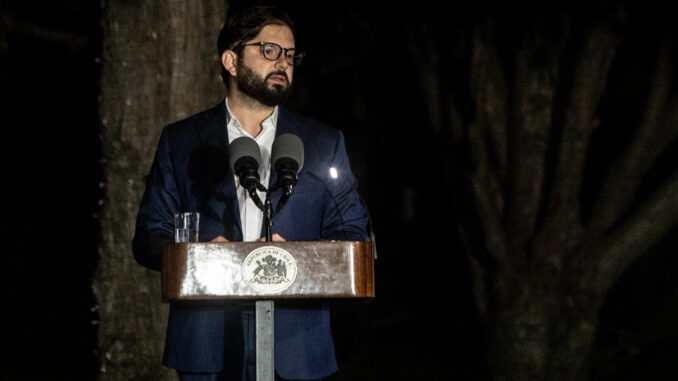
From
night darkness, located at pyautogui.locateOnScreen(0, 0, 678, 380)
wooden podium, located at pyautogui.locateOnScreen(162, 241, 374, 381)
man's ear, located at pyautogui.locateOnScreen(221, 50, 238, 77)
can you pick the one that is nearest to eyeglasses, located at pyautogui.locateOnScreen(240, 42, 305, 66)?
man's ear, located at pyautogui.locateOnScreen(221, 50, 238, 77)

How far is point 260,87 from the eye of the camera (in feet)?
11.2

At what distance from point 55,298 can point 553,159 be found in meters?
10.8

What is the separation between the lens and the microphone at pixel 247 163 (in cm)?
281

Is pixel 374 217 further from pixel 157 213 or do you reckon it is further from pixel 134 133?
pixel 157 213

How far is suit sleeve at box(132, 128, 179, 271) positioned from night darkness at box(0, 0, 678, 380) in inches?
200

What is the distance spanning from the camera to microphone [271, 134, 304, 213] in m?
2.86

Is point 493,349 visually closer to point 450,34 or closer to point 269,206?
point 450,34

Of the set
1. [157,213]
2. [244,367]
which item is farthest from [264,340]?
[157,213]

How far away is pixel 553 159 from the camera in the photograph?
758 centimetres

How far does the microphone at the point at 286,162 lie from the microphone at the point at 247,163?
2.6 inches

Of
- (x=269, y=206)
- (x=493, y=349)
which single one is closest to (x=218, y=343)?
(x=269, y=206)

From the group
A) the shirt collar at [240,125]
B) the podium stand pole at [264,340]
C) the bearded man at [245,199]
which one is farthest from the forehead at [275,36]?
the podium stand pole at [264,340]

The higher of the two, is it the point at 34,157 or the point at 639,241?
the point at 34,157

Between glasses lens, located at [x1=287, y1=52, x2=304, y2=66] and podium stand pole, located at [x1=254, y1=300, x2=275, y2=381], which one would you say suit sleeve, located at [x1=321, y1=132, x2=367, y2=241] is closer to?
glasses lens, located at [x1=287, y1=52, x2=304, y2=66]
